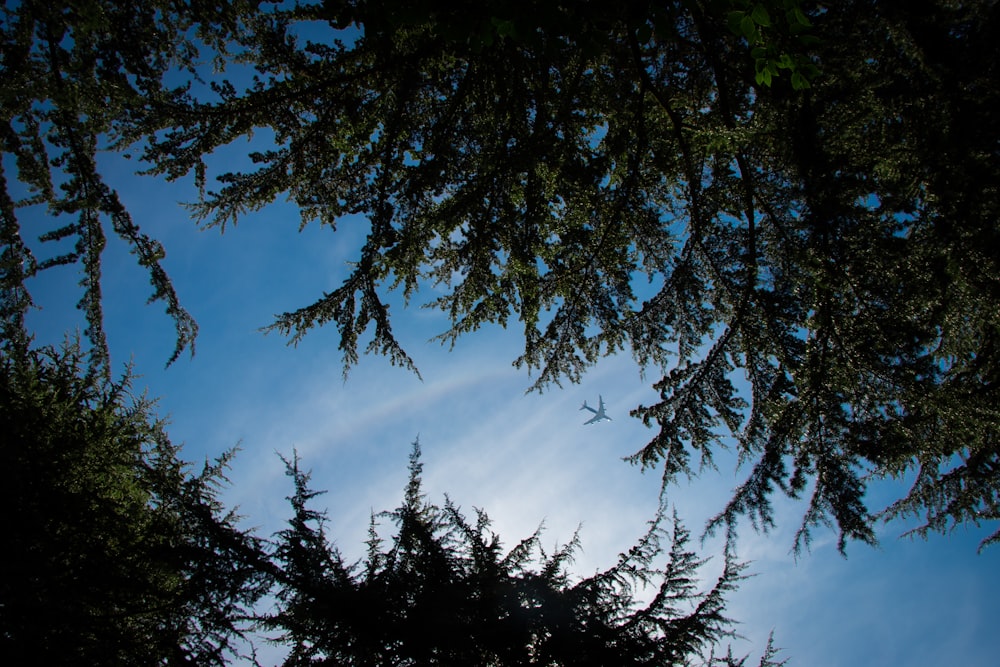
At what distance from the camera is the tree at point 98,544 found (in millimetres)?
4125

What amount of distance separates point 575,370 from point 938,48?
434 cm

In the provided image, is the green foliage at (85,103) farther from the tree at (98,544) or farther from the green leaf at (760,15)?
the green leaf at (760,15)

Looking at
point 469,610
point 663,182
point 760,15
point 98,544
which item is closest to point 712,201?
point 663,182

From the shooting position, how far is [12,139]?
3.48 metres

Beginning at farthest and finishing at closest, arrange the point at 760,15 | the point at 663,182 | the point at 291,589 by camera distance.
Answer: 1. the point at 663,182
2. the point at 291,589
3. the point at 760,15

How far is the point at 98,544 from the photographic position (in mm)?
5113

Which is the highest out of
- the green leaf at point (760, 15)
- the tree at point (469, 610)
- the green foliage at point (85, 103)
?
the green foliage at point (85, 103)

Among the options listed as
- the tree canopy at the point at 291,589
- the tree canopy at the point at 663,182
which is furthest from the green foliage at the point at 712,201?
the tree canopy at the point at 291,589

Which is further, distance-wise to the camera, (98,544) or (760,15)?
(98,544)

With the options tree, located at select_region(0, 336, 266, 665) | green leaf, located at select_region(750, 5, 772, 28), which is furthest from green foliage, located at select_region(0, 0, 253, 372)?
green leaf, located at select_region(750, 5, 772, 28)

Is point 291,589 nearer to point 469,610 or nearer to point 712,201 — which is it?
point 469,610

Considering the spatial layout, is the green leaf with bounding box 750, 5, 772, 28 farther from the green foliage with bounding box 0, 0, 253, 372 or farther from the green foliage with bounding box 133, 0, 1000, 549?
the green foliage with bounding box 0, 0, 253, 372

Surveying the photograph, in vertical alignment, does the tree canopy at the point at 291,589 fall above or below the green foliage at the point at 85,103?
below

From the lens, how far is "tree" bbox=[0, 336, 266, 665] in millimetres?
4125
